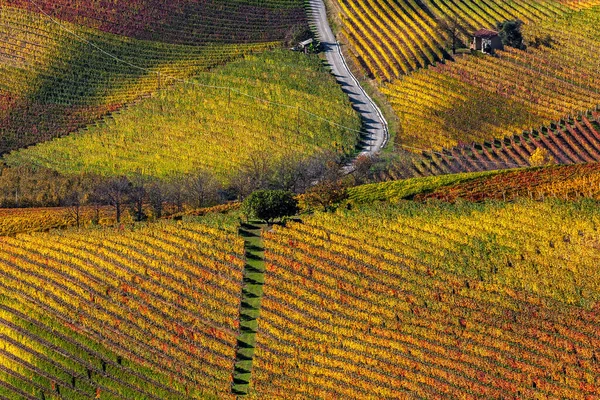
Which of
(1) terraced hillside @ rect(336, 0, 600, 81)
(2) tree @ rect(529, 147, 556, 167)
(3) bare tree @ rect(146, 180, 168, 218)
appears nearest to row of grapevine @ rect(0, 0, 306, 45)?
(1) terraced hillside @ rect(336, 0, 600, 81)

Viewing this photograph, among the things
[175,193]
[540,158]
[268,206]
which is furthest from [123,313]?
[540,158]

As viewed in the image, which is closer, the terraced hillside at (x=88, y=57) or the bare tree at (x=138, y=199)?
the bare tree at (x=138, y=199)

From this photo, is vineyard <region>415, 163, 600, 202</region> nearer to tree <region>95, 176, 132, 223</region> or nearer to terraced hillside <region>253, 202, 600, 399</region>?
terraced hillside <region>253, 202, 600, 399</region>

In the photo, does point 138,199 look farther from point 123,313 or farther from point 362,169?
point 123,313

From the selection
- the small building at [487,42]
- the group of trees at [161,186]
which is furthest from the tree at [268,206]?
the small building at [487,42]

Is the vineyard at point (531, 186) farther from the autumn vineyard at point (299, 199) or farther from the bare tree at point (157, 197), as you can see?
the bare tree at point (157, 197)

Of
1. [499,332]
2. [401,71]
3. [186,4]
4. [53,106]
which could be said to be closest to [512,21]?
[401,71]
